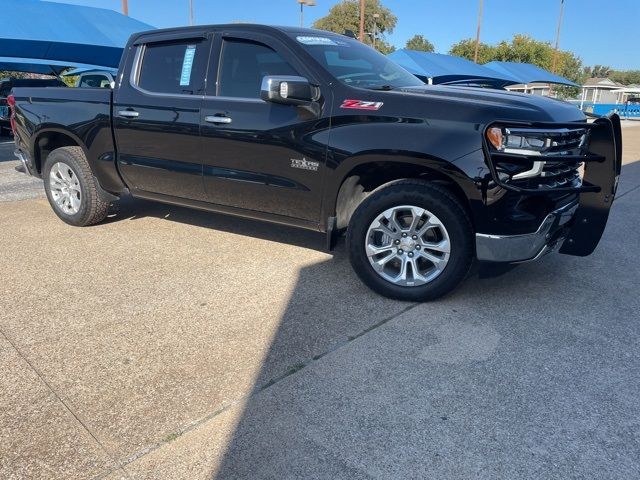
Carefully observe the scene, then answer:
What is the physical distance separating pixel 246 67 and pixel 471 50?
67.1m

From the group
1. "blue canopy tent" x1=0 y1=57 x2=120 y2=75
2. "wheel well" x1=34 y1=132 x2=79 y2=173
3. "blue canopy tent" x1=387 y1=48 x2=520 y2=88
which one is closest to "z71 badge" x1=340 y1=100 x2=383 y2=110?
"wheel well" x1=34 y1=132 x2=79 y2=173

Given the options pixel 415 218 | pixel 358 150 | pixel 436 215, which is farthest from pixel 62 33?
pixel 436 215

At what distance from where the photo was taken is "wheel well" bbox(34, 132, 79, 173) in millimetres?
5527

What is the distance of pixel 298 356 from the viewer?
2.98 m

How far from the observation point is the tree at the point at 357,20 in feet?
218

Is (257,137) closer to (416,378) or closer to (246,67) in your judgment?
(246,67)

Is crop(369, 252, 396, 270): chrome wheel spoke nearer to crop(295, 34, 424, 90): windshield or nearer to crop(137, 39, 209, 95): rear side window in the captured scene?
crop(295, 34, 424, 90): windshield

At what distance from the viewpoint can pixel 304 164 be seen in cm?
385

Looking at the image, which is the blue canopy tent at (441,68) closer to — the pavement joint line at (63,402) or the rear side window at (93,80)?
the rear side window at (93,80)

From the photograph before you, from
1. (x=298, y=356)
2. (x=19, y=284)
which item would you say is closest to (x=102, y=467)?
(x=298, y=356)

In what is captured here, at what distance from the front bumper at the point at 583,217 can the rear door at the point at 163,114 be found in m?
2.52

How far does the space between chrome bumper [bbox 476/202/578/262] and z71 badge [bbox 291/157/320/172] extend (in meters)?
1.26

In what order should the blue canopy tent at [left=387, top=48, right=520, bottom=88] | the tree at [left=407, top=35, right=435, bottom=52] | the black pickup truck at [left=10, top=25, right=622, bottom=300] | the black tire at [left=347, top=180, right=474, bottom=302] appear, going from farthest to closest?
the tree at [left=407, top=35, right=435, bottom=52] → the blue canopy tent at [left=387, top=48, right=520, bottom=88] → the black tire at [left=347, top=180, right=474, bottom=302] → the black pickup truck at [left=10, top=25, right=622, bottom=300]

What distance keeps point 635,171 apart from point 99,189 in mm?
9900
